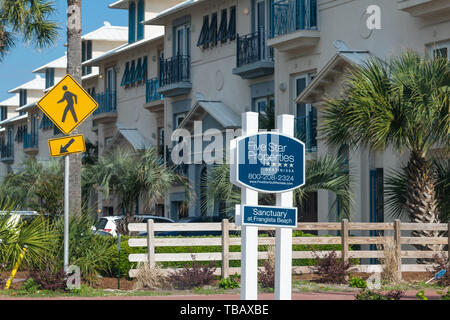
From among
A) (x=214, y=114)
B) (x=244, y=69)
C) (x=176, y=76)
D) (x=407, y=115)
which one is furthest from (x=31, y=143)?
(x=407, y=115)

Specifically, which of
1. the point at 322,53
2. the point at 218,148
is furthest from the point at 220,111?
the point at 322,53

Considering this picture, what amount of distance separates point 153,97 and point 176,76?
424cm

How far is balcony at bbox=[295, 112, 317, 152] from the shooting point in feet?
84.4

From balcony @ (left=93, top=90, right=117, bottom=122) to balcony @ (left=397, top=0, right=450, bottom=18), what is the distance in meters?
23.7

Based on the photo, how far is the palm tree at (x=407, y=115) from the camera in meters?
17.3

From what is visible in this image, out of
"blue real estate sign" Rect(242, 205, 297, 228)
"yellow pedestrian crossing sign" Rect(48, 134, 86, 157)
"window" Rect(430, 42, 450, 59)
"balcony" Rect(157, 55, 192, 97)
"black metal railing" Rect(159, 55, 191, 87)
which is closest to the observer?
"blue real estate sign" Rect(242, 205, 297, 228)

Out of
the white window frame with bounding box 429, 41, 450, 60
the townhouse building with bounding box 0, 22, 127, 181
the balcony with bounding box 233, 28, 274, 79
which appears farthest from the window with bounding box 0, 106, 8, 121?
the white window frame with bounding box 429, 41, 450, 60

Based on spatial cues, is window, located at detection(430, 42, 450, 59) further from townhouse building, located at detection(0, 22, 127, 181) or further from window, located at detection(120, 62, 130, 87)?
townhouse building, located at detection(0, 22, 127, 181)

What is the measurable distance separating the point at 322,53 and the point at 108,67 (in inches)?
834

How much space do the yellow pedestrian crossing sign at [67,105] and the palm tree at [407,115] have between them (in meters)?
5.71

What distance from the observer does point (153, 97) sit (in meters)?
39.0

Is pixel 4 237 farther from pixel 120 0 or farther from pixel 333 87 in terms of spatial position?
pixel 120 0

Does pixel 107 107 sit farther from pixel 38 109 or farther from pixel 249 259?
pixel 249 259

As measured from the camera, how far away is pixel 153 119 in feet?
130
